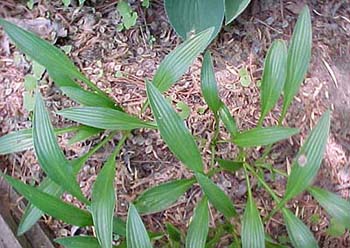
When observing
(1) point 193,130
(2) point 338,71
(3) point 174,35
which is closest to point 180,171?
(1) point 193,130

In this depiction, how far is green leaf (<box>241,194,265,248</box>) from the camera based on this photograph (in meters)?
1.13

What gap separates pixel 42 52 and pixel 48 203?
30 centimetres

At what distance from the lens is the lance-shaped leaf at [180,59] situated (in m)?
1.17

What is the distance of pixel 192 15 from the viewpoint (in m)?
1.38

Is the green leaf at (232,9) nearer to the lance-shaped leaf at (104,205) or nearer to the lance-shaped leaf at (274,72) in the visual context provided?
the lance-shaped leaf at (274,72)

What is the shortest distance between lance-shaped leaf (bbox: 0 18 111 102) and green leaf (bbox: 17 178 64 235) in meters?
0.20

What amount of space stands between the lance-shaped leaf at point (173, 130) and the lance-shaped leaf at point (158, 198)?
108 millimetres

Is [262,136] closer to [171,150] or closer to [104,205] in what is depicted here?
[171,150]

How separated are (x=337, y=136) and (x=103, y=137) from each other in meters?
0.55

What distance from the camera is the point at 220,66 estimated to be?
1506 mm

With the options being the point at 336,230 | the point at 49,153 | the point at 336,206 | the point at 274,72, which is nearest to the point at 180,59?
the point at 274,72

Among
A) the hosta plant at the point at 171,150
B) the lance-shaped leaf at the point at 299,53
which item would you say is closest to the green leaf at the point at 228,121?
the hosta plant at the point at 171,150

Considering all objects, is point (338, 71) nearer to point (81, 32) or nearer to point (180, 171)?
point (180, 171)

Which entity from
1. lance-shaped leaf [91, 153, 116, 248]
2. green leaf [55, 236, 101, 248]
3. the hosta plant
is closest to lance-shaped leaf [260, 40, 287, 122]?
the hosta plant
